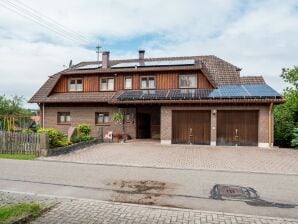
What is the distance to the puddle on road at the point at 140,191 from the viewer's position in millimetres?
7070

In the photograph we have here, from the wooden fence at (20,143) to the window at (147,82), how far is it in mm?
11153

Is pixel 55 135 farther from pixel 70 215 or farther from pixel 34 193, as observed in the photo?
pixel 70 215

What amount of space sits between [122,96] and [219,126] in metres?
7.56

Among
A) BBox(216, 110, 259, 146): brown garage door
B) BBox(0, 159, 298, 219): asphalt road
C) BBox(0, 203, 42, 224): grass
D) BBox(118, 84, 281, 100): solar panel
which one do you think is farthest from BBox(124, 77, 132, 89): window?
BBox(0, 203, 42, 224): grass

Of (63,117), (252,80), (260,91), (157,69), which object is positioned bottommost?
(63,117)

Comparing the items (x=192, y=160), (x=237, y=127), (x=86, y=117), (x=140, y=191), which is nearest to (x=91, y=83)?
(x=86, y=117)

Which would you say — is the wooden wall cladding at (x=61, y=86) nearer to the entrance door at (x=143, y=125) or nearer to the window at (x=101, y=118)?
the window at (x=101, y=118)

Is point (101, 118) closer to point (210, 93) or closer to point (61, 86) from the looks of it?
point (61, 86)

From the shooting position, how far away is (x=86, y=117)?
2348cm

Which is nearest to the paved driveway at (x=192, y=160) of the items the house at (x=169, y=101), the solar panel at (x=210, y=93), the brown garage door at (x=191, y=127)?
the house at (x=169, y=101)

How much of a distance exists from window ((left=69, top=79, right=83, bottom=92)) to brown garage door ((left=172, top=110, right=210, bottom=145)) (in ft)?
31.6

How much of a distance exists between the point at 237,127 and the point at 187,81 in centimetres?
584

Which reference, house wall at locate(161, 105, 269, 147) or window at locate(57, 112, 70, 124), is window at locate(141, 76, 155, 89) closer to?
house wall at locate(161, 105, 269, 147)

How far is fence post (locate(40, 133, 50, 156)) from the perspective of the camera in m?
14.0
